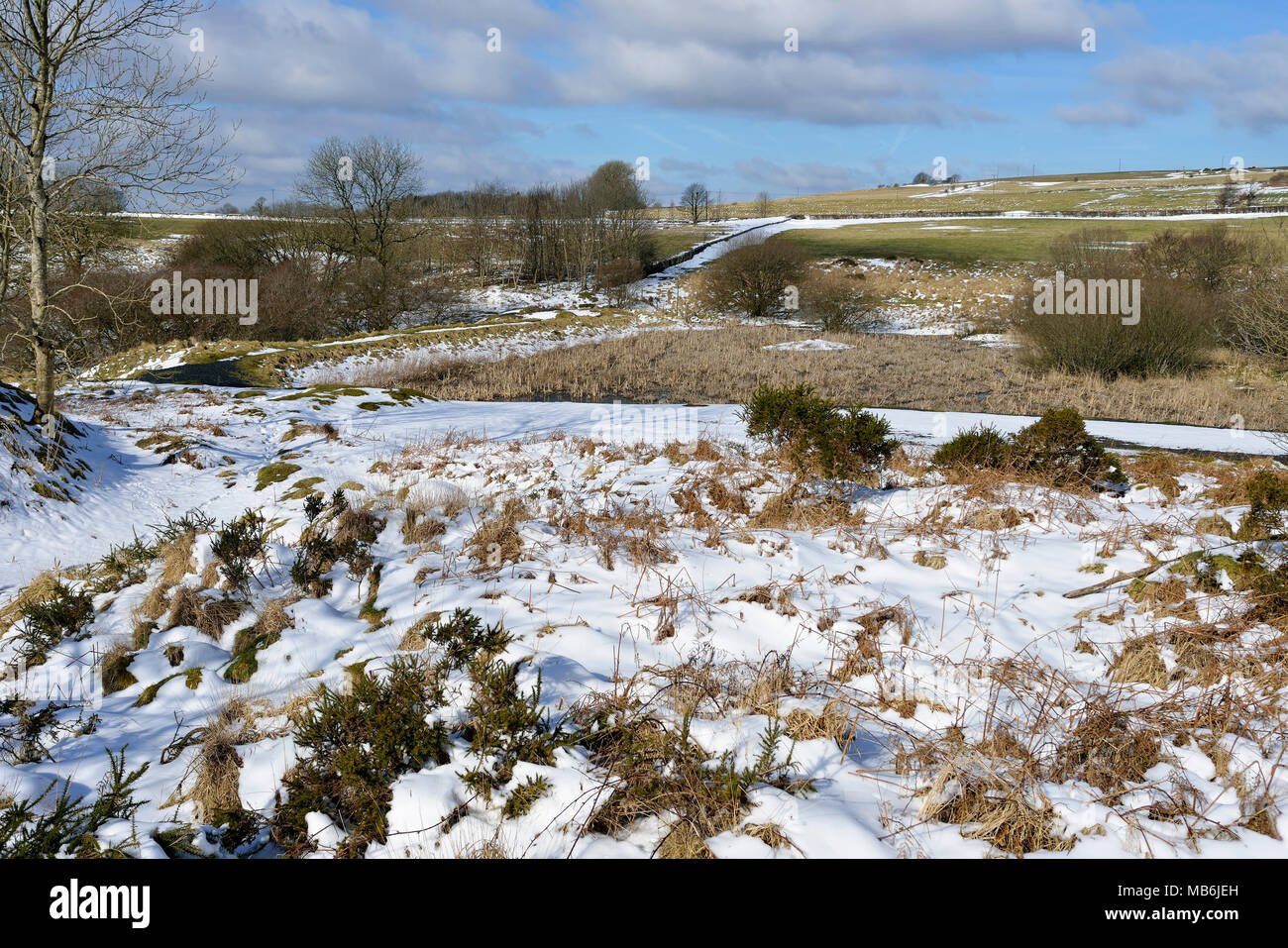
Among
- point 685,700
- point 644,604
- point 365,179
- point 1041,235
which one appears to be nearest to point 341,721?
point 685,700

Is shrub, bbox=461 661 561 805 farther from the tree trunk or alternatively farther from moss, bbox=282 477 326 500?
the tree trunk

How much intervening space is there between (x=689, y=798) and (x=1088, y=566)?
165 inches

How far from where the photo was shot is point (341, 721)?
3445 millimetres

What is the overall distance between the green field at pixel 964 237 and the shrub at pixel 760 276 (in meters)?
2.87

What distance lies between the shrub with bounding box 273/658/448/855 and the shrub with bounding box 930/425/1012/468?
670 cm

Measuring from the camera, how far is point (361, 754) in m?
3.22

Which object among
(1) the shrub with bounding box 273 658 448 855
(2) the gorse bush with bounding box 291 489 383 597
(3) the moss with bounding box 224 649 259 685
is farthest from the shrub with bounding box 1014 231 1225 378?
(3) the moss with bounding box 224 649 259 685

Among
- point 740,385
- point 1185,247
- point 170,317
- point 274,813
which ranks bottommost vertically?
point 274,813

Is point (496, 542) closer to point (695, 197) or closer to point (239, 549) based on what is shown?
point (239, 549)

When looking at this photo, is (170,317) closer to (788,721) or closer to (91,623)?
(91,623)

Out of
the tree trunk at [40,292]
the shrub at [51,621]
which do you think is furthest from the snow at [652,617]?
the tree trunk at [40,292]
